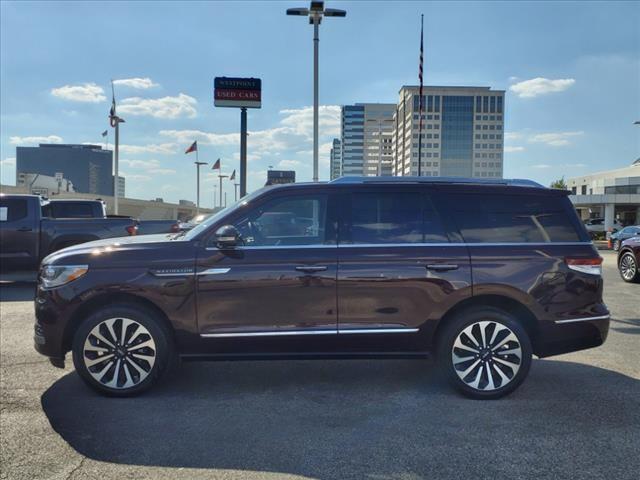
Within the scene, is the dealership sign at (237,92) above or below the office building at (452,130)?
below

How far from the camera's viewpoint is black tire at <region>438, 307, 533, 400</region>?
4.54 meters

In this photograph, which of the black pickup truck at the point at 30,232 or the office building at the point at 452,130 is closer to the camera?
the black pickup truck at the point at 30,232

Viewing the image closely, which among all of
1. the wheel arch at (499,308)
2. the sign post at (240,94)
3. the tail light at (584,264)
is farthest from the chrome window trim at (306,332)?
the sign post at (240,94)

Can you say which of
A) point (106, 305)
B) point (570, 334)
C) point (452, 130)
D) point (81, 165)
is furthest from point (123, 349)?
point (81, 165)

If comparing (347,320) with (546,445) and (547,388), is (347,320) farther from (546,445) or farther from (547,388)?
(547,388)

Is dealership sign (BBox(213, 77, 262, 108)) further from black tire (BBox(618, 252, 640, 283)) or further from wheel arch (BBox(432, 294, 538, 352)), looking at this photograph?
wheel arch (BBox(432, 294, 538, 352))

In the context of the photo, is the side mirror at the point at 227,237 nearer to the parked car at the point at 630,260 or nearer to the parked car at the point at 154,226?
the parked car at the point at 154,226

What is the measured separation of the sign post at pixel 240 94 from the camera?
17188mm

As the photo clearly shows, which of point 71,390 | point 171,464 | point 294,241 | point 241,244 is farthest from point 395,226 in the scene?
point 71,390

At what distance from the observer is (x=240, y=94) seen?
17.3m

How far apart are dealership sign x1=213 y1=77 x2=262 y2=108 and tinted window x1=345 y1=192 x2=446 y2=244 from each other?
13.7 meters

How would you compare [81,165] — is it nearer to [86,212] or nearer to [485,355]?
[86,212]

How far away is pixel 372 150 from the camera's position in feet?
190

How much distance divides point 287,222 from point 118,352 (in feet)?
6.02
